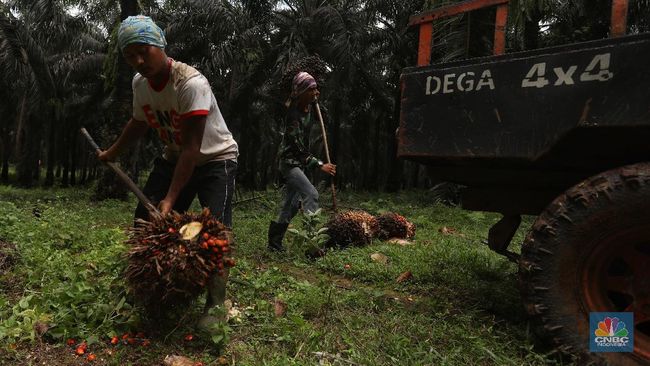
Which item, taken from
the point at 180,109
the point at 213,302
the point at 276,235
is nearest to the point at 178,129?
the point at 180,109

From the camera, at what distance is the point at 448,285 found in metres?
4.17

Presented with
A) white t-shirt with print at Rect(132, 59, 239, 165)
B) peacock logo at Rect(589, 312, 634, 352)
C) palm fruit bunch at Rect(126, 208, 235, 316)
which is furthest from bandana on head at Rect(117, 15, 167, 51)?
peacock logo at Rect(589, 312, 634, 352)

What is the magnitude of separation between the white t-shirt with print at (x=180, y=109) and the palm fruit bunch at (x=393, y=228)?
11.2 feet

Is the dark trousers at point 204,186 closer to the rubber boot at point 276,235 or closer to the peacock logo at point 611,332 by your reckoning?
the rubber boot at point 276,235

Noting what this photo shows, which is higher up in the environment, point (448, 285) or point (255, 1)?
point (255, 1)

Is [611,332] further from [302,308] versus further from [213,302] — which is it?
[213,302]

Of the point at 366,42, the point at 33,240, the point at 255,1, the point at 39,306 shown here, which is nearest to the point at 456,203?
the point at 366,42

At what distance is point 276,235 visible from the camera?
5.43 m

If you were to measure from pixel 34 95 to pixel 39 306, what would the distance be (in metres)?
16.2

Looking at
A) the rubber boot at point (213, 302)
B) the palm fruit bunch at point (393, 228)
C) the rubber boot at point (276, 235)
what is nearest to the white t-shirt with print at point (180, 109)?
the rubber boot at point (213, 302)

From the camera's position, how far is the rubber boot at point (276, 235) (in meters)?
5.40

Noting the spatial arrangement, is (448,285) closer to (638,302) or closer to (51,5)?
(638,302)

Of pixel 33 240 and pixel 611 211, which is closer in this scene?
pixel 611 211

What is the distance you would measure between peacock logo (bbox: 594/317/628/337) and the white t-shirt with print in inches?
92.9
